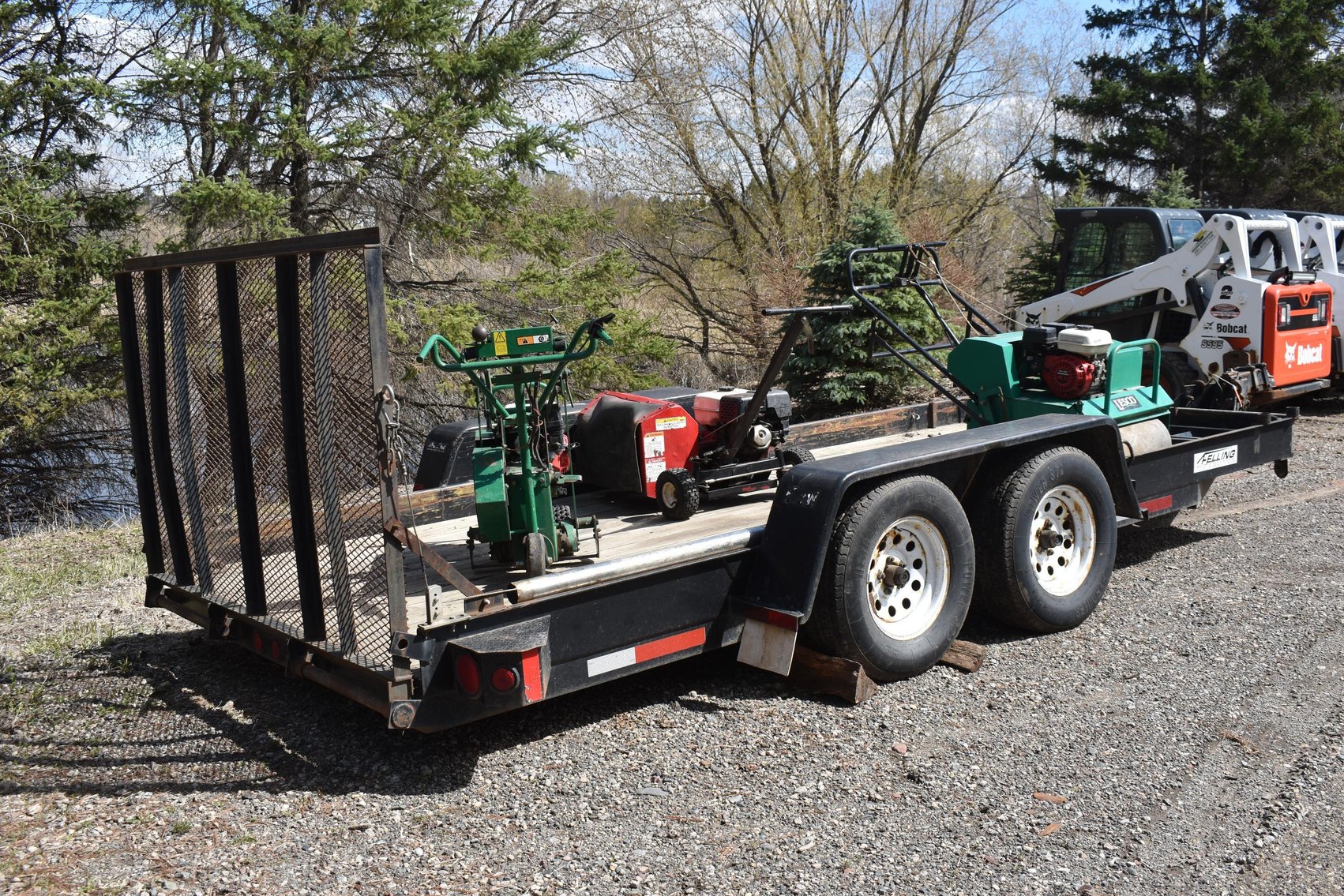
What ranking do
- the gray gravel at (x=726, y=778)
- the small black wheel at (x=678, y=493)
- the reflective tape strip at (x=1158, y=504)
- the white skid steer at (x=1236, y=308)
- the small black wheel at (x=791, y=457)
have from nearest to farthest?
the gray gravel at (x=726, y=778)
the small black wheel at (x=678, y=493)
the small black wheel at (x=791, y=457)
the reflective tape strip at (x=1158, y=504)
the white skid steer at (x=1236, y=308)

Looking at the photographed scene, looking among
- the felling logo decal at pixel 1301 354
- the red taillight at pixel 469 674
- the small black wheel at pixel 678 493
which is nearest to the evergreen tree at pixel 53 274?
the small black wheel at pixel 678 493

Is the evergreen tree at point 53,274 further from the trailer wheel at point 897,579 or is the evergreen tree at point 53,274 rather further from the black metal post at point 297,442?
the trailer wheel at point 897,579

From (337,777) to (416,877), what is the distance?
88 cm

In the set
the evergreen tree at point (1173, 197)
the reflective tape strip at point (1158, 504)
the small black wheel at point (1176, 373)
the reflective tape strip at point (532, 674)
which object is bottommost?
the reflective tape strip at point (532, 674)

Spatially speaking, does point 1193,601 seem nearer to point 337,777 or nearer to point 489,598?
point 489,598

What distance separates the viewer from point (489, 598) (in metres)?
4.06

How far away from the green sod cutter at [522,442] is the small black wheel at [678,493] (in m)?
0.79

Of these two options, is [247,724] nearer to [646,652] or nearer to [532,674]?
[532,674]

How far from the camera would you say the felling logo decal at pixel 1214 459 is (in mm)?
6625

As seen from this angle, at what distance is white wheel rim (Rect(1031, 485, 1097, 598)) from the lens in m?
5.54

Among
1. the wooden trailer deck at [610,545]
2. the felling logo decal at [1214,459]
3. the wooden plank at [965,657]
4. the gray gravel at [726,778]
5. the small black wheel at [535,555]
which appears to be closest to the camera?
the gray gravel at [726,778]

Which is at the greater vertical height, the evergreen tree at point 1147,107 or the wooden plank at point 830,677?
the evergreen tree at point 1147,107

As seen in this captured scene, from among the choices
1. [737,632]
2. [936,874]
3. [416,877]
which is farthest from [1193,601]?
[416,877]

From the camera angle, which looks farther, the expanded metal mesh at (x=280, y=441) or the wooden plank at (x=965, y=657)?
the wooden plank at (x=965, y=657)
